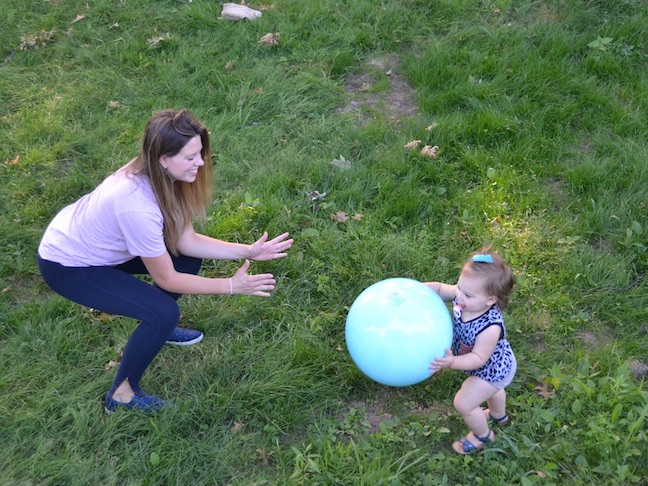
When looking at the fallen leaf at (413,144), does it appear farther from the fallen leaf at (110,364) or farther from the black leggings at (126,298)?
the fallen leaf at (110,364)

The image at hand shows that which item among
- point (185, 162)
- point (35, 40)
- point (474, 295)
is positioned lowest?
point (35, 40)

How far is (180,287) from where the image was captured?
3.09 m

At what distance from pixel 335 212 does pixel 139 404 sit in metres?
1.85

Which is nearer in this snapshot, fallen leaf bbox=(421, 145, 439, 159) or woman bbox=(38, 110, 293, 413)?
woman bbox=(38, 110, 293, 413)

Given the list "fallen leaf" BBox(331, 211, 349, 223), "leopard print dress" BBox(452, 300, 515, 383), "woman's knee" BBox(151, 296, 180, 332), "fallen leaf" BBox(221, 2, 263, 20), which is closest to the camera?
"leopard print dress" BBox(452, 300, 515, 383)

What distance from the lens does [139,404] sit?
323cm

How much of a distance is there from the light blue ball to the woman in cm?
51

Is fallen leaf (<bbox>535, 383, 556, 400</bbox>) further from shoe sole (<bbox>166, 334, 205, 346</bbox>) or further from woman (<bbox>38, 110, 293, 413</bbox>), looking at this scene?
shoe sole (<bbox>166, 334, 205, 346</bbox>)

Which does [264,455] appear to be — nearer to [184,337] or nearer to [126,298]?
[184,337]

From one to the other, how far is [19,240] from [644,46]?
207 inches

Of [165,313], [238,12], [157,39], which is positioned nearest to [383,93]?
[238,12]

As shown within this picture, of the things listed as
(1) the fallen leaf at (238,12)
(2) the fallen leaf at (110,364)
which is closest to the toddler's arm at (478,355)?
(2) the fallen leaf at (110,364)

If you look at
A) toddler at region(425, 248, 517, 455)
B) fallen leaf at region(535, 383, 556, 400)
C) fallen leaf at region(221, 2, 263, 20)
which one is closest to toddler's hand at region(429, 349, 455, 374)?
toddler at region(425, 248, 517, 455)

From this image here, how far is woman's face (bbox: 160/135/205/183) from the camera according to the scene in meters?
2.89
